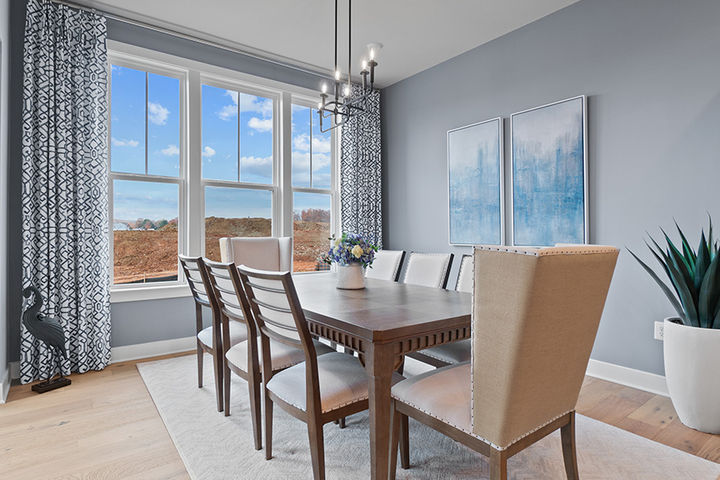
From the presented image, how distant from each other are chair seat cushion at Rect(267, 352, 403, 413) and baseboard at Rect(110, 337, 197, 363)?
2175mm

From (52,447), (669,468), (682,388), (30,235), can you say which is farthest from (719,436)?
(30,235)

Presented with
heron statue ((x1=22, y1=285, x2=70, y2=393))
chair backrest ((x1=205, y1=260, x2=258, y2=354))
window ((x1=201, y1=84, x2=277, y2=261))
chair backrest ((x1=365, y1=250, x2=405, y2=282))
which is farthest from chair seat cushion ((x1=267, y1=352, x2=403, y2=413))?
window ((x1=201, y1=84, x2=277, y2=261))

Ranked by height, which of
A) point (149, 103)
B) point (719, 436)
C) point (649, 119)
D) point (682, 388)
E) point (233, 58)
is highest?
point (233, 58)

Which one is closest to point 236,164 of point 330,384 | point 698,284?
point 330,384

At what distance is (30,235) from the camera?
9.24ft

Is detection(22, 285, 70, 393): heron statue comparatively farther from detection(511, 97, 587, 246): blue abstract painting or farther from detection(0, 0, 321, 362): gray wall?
detection(511, 97, 587, 246): blue abstract painting

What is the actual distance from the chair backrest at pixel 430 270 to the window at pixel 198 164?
71.0 inches

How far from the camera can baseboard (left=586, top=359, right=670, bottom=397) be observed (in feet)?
8.52

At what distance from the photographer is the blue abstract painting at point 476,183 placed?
3580 mm

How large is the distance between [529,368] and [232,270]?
4.22ft

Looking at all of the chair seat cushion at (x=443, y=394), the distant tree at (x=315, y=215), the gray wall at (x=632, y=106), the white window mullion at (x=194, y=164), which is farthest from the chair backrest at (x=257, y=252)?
the gray wall at (x=632, y=106)

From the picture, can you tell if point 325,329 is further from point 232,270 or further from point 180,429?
point 180,429

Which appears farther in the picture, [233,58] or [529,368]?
[233,58]

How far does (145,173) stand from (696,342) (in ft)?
13.3
